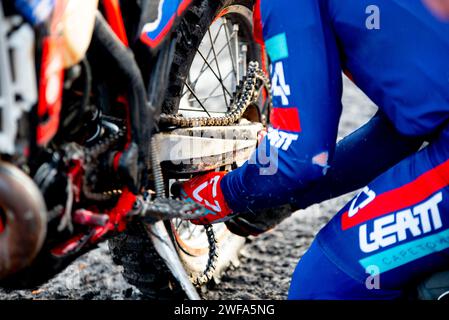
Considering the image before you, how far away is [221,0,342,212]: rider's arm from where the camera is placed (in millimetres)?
1512

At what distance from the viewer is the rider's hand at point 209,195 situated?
1.80 m

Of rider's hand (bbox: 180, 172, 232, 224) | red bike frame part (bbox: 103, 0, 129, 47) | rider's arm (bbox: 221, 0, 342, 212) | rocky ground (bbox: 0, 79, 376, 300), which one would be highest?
red bike frame part (bbox: 103, 0, 129, 47)

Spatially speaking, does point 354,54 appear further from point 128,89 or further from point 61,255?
point 61,255

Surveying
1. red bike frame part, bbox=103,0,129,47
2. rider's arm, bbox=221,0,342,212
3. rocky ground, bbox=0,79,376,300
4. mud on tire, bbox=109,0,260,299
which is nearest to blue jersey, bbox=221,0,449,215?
rider's arm, bbox=221,0,342,212

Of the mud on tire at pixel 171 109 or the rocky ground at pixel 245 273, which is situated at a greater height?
the mud on tire at pixel 171 109

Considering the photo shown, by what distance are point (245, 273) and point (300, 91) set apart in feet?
3.44

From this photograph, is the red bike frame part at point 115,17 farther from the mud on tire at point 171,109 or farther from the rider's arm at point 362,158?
the rider's arm at point 362,158

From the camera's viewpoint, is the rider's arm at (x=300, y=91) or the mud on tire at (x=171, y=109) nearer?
the rider's arm at (x=300, y=91)

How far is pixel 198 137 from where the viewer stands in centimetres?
179

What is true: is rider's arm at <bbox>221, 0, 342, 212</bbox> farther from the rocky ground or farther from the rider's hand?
the rocky ground

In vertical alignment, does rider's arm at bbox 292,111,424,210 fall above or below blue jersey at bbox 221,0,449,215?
below

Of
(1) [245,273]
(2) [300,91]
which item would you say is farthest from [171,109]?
(1) [245,273]

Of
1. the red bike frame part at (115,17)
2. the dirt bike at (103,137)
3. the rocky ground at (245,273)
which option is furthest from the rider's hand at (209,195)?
the red bike frame part at (115,17)
